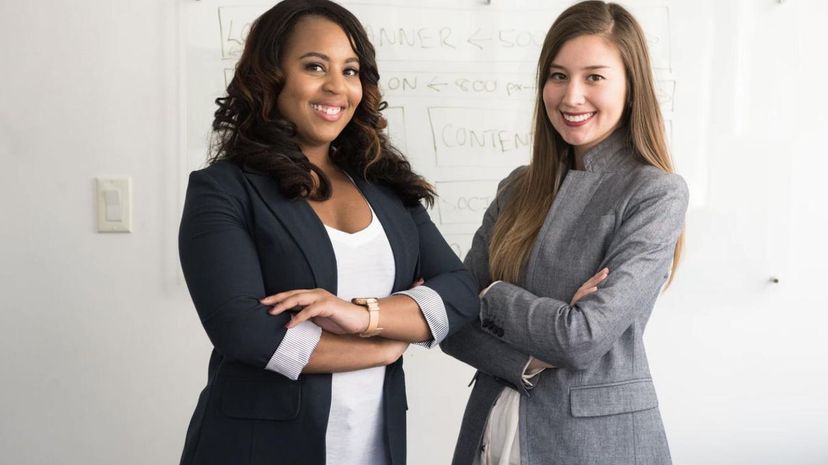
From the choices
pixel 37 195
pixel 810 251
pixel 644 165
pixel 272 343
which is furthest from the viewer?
pixel 810 251

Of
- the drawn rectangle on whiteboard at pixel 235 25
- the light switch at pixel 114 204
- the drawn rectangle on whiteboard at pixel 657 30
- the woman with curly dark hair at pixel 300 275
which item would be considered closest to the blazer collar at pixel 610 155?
the woman with curly dark hair at pixel 300 275

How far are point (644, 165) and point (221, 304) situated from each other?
85cm

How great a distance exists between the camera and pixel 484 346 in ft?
5.21

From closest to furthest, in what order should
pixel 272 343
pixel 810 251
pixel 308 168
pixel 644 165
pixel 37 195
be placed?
pixel 272 343, pixel 308 168, pixel 644 165, pixel 37 195, pixel 810 251

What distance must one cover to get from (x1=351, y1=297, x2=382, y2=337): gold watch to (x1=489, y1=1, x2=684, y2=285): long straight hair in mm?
395

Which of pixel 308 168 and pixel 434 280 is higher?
pixel 308 168

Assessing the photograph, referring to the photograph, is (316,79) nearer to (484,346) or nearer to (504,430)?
(484,346)

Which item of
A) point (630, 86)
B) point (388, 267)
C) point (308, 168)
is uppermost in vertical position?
point (630, 86)

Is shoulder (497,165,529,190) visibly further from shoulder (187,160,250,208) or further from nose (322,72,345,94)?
shoulder (187,160,250,208)

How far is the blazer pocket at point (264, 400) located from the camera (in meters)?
1.32

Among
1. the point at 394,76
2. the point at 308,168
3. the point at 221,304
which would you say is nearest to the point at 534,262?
the point at 308,168

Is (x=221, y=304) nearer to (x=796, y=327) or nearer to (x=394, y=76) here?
(x=394, y=76)

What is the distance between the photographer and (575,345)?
1440 millimetres

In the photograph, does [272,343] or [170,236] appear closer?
[272,343]
